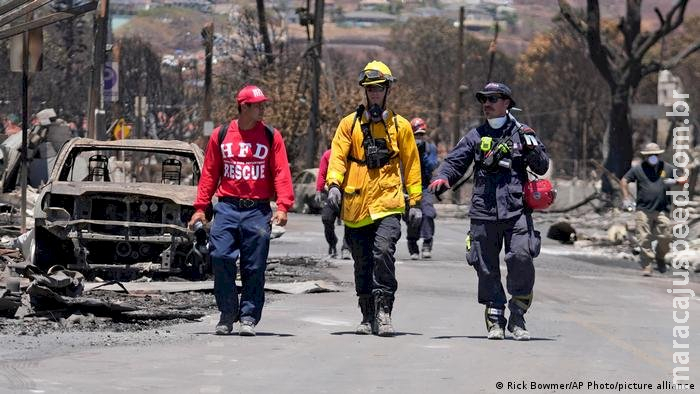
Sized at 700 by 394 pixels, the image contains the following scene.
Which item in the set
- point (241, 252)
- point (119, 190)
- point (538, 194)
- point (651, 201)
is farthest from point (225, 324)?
point (651, 201)

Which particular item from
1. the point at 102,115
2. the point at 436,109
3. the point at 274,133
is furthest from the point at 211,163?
the point at 436,109

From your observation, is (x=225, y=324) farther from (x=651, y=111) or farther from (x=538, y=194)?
(x=651, y=111)

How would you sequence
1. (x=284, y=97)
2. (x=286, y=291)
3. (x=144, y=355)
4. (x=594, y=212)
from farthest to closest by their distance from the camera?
(x=284, y=97) < (x=594, y=212) < (x=286, y=291) < (x=144, y=355)

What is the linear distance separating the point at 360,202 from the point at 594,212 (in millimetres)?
33219

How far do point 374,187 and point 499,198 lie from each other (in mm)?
942

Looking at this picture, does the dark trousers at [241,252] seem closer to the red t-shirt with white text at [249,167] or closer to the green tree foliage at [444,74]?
the red t-shirt with white text at [249,167]

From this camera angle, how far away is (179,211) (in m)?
17.6

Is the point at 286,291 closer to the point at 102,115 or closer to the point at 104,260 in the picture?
the point at 104,260

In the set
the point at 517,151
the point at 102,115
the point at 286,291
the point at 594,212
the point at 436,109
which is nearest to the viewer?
the point at 517,151

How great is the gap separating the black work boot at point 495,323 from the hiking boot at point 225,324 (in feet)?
6.26

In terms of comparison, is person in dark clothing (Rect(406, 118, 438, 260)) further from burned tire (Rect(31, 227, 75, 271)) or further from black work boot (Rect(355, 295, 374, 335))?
black work boot (Rect(355, 295, 374, 335))

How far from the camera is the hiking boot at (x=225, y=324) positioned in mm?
12625

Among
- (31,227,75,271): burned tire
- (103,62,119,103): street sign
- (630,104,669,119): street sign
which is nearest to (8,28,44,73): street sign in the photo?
(31,227,75,271): burned tire

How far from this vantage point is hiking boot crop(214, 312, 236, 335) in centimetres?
1262
